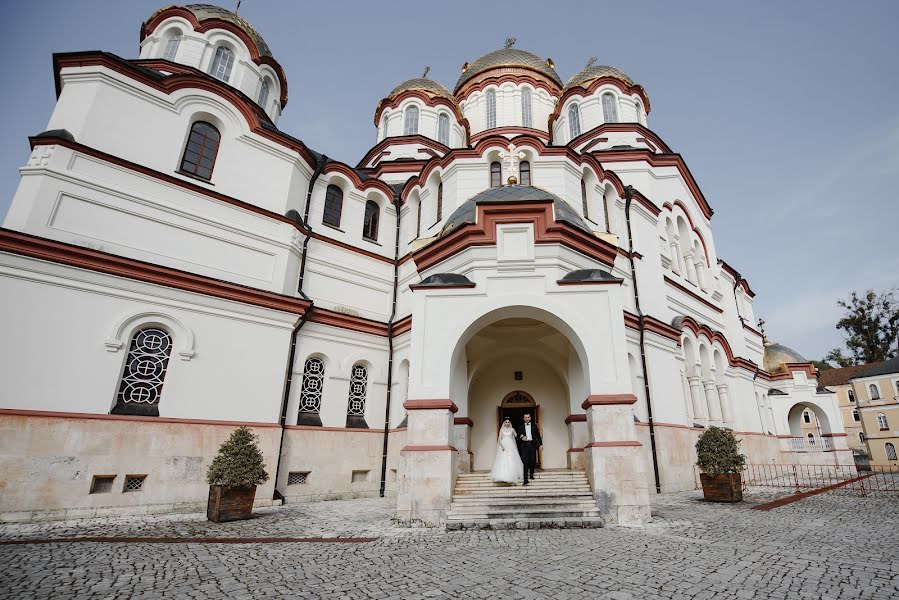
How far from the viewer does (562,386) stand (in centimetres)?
1324

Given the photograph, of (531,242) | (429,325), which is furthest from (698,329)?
(429,325)

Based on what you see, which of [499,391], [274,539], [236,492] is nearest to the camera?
[274,539]

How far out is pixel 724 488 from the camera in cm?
1038

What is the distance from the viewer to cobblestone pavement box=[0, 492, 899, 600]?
424 centimetres

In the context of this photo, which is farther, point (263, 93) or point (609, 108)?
point (609, 108)

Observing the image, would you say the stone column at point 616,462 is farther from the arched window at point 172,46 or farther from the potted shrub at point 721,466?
the arched window at point 172,46

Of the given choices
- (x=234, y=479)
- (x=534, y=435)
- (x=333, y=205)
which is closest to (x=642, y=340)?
(x=534, y=435)

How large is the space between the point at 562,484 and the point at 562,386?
4.95 meters

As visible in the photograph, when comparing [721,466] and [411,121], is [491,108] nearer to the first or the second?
[411,121]

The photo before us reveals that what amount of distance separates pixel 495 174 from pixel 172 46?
39.7 ft

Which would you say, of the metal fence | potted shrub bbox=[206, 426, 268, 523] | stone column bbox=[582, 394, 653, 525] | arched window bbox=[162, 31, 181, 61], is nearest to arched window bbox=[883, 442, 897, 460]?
the metal fence

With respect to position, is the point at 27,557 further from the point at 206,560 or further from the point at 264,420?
the point at 264,420

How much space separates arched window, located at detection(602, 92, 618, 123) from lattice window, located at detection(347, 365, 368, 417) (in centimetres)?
1606

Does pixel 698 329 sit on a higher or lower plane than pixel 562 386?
higher
